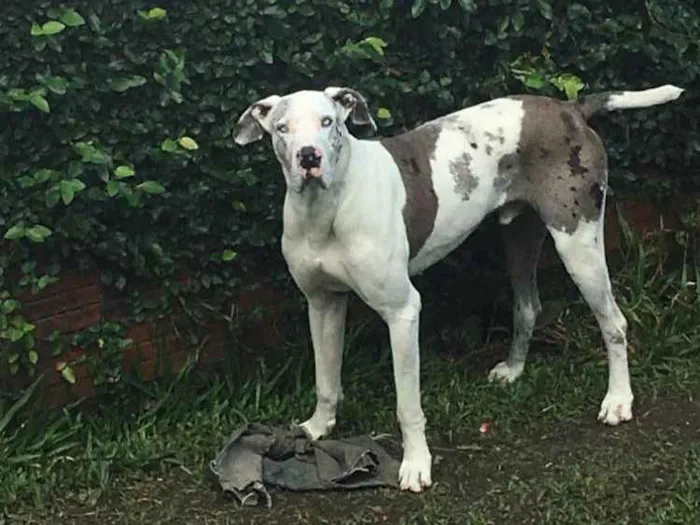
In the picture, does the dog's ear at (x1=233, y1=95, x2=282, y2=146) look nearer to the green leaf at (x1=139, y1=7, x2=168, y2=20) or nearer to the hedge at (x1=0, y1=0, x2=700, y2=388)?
the hedge at (x1=0, y1=0, x2=700, y2=388)

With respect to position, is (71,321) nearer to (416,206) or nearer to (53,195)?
(53,195)

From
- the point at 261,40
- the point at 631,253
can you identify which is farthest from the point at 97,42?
the point at 631,253

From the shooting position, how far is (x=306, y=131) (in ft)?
15.7

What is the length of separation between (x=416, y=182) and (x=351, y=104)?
1.43 ft

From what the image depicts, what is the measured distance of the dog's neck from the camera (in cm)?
501

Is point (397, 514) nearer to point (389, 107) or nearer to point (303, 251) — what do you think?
point (303, 251)

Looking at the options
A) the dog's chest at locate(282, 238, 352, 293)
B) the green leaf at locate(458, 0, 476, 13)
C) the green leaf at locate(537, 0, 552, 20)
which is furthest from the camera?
the green leaf at locate(537, 0, 552, 20)

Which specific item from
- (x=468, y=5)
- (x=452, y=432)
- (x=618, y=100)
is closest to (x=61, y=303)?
(x=452, y=432)

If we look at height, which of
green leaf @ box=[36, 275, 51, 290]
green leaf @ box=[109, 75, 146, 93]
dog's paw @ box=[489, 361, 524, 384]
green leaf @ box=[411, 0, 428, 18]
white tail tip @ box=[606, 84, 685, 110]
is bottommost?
dog's paw @ box=[489, 361, 524, 384]

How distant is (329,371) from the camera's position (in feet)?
18.2

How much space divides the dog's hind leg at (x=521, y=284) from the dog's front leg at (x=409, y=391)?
104cm

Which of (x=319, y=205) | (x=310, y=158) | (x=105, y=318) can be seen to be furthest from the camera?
(x=105, y=318)

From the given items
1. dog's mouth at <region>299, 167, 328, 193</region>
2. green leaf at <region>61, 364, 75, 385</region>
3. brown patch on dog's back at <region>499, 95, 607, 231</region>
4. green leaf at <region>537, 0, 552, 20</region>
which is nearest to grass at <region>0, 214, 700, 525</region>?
green leaf at <region>61, 364, 75, 385</region>

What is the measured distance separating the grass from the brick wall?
0.08m
